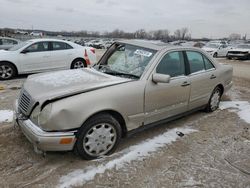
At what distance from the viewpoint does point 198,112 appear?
18.7ft

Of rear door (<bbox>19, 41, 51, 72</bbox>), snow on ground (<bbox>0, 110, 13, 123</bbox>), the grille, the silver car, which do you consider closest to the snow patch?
the silver car

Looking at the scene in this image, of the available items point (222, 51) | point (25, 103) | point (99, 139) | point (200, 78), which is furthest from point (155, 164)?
point (222, 51)

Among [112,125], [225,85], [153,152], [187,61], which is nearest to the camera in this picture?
[112,125]

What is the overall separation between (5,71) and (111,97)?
659cm

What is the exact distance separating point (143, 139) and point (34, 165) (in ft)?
5.68

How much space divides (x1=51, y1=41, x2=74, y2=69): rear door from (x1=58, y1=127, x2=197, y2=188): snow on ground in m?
6.15

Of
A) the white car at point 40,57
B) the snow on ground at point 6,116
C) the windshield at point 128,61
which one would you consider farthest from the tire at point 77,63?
the windshield at point 128,61

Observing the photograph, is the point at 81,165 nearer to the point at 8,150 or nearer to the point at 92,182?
the point at 92,182

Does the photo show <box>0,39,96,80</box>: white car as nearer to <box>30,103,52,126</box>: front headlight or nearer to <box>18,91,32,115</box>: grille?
<box>18,91,32,115</box>: grille

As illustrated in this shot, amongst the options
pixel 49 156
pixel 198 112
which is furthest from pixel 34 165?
pixel 198 112

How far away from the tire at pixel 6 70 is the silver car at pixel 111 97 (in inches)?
206

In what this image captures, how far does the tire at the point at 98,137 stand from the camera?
3.30 meters

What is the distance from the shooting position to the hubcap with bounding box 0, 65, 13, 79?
8.70 m

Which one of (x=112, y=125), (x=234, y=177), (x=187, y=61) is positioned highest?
(x=187, y=61)
